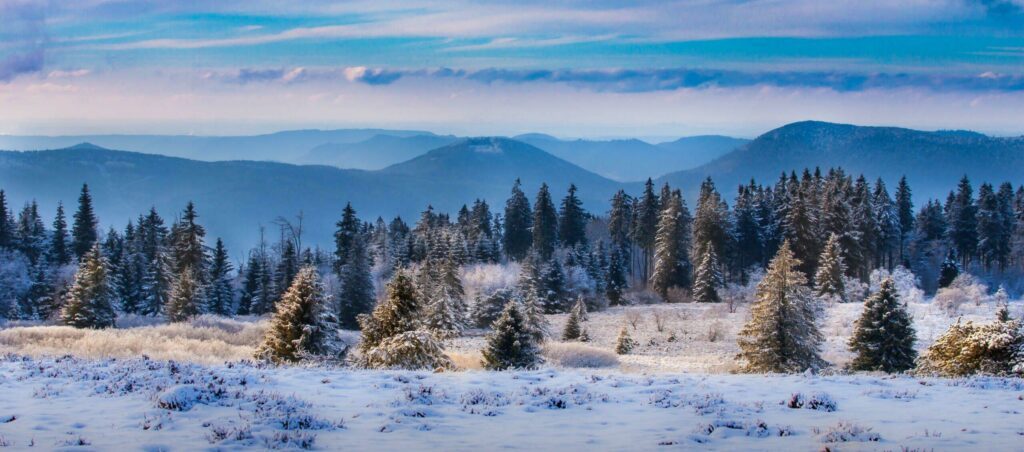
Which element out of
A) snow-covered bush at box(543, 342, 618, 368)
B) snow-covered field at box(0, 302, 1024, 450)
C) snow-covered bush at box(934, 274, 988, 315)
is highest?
snow-covered field at box(0, 302, 1024, 450)

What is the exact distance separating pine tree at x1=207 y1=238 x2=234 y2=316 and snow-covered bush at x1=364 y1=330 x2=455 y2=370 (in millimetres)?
47434

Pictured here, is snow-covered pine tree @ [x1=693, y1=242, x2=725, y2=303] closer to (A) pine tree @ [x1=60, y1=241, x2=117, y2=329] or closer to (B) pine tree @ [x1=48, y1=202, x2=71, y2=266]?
(A) pine tree @ [x1=60, y1=241, x2=117, y2=329]

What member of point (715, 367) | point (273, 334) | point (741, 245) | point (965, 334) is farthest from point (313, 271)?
point (741, 245)

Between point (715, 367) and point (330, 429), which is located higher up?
point (330, 429)

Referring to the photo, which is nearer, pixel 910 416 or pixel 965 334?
pixel 910 416

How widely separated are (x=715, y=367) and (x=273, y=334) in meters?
17.7

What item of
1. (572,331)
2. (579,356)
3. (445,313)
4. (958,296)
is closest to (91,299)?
(445,313)

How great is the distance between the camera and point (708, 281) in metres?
64.3

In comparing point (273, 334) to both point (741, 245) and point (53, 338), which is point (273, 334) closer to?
point (53, 338)

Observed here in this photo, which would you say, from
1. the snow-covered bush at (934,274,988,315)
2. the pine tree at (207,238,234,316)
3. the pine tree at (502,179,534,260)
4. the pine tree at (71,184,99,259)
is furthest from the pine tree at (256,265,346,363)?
the pine tree at (502,179,534,260)

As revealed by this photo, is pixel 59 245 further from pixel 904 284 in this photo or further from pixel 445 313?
pixel 904 284

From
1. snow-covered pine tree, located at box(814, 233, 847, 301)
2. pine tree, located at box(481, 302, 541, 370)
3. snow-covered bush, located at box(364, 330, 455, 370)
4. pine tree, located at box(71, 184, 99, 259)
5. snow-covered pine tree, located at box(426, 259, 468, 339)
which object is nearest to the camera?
snow-covered bush, located at box(364, 330, 455, 370)

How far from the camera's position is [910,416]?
12.1 metres

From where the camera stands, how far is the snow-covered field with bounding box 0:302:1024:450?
10.2m
